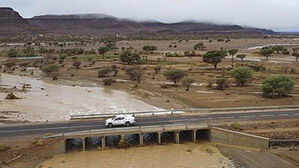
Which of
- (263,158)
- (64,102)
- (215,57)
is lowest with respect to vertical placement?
(263,158)

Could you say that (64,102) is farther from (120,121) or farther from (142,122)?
(120,121)

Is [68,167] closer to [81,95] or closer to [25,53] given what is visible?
[81,95]

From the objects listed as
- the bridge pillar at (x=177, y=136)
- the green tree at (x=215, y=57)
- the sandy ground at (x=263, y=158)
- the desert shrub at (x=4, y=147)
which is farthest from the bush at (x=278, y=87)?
A: the desert shrub at (x=4, y=147)

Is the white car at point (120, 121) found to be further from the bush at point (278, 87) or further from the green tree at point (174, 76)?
the green tree at point (174, 76)

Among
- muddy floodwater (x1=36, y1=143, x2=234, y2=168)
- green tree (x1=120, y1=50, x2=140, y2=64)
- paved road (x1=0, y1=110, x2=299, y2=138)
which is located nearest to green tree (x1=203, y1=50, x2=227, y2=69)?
green tree (x1=120, y1=50, x2=140, y2=64)

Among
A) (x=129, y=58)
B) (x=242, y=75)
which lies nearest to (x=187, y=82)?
(x=242, y=75)

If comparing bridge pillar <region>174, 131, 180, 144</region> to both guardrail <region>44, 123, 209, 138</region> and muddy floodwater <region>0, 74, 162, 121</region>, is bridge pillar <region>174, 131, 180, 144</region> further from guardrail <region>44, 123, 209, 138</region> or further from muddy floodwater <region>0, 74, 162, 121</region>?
muddy floodwater <region>0, 74, 162, 121</region>

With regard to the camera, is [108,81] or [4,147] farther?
[108,81]
